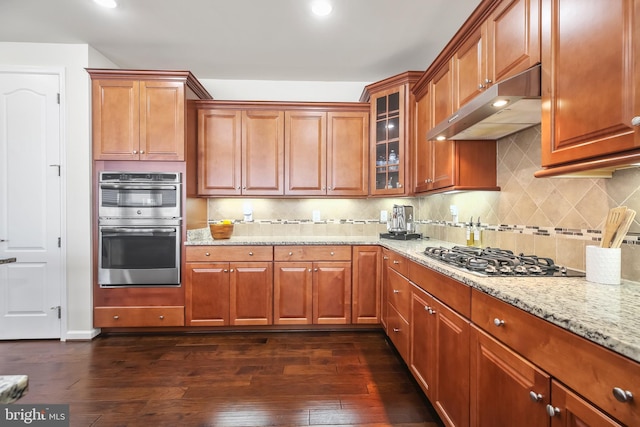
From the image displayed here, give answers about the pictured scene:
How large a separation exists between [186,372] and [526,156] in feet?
9.20

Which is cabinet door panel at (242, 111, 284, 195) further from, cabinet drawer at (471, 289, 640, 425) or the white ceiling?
cabinet drawer at (471, 289, 640, 425)

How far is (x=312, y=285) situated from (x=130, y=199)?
192cm

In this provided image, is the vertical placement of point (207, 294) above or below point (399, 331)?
above

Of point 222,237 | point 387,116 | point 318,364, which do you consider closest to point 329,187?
point 387,116

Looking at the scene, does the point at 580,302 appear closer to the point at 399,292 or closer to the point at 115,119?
the point at 399,292

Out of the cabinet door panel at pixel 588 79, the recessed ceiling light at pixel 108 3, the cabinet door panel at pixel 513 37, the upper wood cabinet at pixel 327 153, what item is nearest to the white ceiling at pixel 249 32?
the recessed ceiling light at pixel 108 3

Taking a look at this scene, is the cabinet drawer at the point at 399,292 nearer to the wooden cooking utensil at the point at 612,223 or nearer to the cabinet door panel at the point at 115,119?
the wooden cooking utensil at the point at 612,223

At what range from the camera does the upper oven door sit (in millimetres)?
2766

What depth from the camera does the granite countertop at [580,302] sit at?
69cm

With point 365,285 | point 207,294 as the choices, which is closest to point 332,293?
point 365,285

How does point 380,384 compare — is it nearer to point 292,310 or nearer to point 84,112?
point 292,310

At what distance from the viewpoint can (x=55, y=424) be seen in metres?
0.78

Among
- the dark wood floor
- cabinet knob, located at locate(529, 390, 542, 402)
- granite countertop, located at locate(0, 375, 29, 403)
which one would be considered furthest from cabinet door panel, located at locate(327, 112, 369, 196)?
granite countertop, located at locate(0, 375, 29, 403)

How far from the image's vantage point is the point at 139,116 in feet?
9.14
